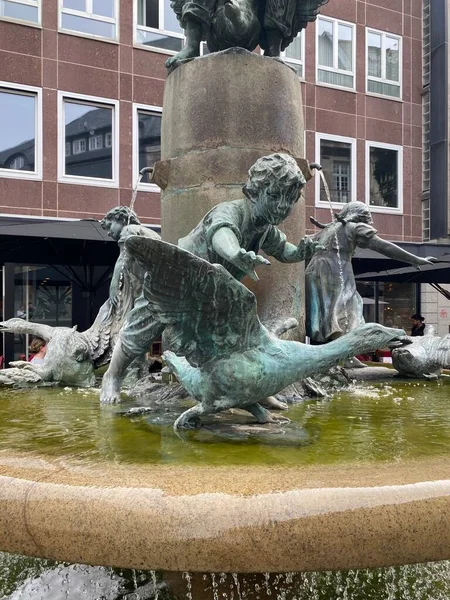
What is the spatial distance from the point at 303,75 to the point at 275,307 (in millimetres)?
15043

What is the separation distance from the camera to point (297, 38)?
18.0m

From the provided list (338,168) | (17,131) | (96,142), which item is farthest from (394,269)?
(17,131)

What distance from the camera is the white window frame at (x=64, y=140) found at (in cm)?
1495

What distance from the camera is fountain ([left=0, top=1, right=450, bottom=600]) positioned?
193cm

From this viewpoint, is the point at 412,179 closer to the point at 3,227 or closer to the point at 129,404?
the point at 3,227

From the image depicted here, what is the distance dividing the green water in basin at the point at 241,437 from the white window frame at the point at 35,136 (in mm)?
11440

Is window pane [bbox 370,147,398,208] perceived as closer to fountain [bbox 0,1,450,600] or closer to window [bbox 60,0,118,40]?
window [bbox 60,0,118,40]

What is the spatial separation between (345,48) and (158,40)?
619 cm

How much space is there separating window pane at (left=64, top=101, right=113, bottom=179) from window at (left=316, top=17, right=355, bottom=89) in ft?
22.6

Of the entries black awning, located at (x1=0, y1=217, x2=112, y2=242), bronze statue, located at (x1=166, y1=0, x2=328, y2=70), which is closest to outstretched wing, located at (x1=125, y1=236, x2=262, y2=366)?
bronze statue, located at (x1=166, y1=0, x2=328, y2=70)

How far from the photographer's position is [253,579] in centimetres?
286

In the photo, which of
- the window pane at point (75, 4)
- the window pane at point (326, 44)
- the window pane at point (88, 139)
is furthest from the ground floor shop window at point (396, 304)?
the window pane at point (75, 4)

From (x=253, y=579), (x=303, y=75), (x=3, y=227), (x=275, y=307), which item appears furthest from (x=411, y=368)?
(x=303, y=75)

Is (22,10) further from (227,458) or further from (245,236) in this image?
(227,458)
